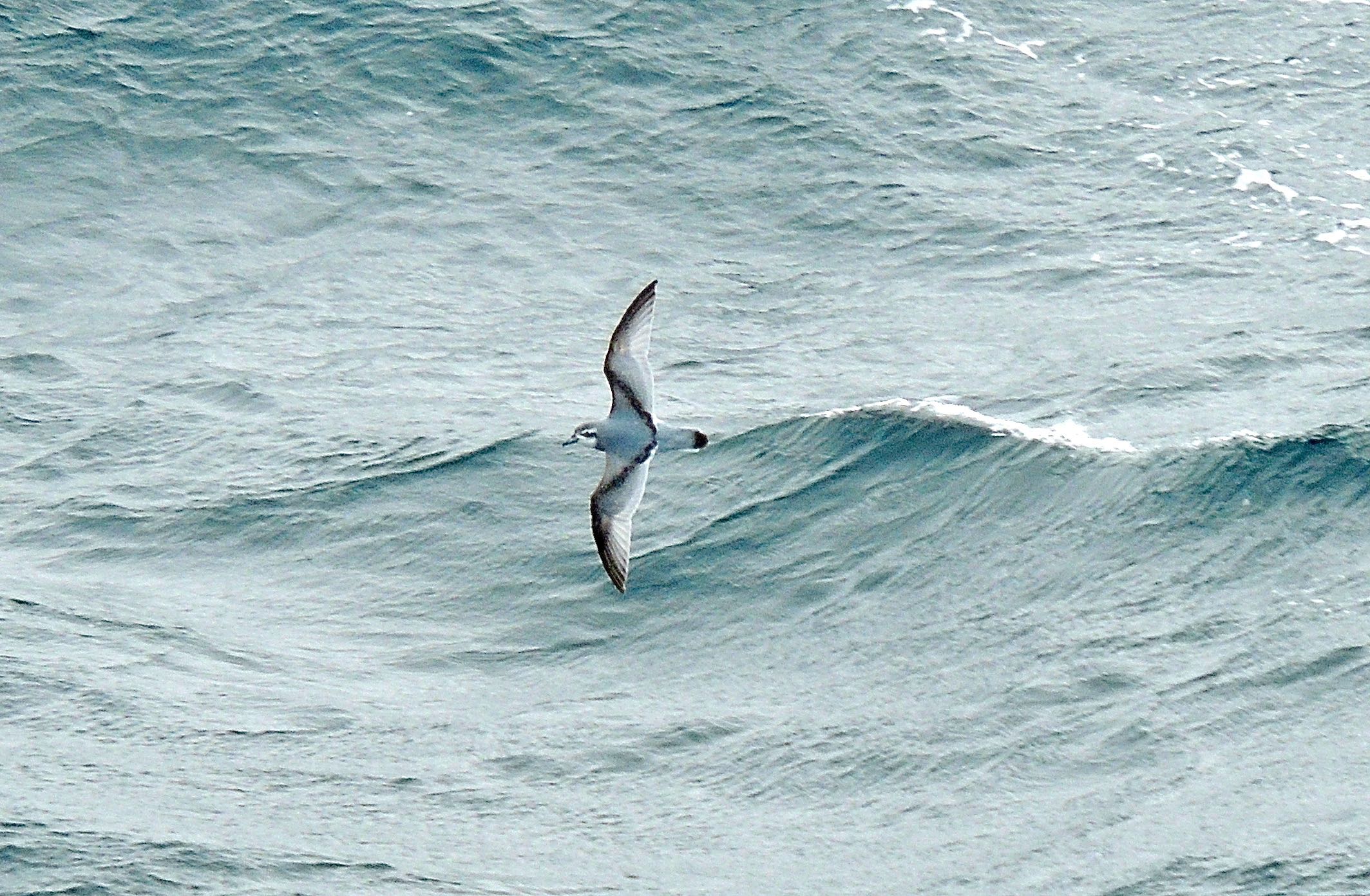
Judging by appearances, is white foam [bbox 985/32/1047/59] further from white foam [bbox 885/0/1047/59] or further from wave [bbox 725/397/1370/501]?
wave [bbox 725/397/1370/501]

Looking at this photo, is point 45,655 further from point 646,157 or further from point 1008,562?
point 646,157

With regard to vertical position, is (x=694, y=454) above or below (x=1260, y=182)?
below

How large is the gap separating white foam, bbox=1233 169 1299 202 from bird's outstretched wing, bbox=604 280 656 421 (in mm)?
15713

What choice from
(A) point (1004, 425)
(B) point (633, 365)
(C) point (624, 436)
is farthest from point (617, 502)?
(A) point (1004, 425)

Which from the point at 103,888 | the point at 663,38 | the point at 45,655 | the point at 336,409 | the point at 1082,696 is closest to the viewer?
the point at 103,888

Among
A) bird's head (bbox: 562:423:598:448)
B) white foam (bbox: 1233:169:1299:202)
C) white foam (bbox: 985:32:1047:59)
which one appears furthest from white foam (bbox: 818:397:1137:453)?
white foam (bbox: 985:32:1047:59)

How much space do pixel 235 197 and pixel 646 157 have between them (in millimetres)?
5980

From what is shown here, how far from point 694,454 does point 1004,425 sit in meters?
3.78

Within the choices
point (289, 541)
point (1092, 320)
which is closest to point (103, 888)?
point (289, 541)

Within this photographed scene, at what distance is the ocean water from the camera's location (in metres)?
23.3

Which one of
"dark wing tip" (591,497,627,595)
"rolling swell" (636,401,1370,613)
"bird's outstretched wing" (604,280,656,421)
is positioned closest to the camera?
"dark wing tip" (591,497,627,595)

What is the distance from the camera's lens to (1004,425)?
2966 centimetres

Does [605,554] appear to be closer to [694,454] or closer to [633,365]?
[633,365]

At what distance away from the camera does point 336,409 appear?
105 ft
